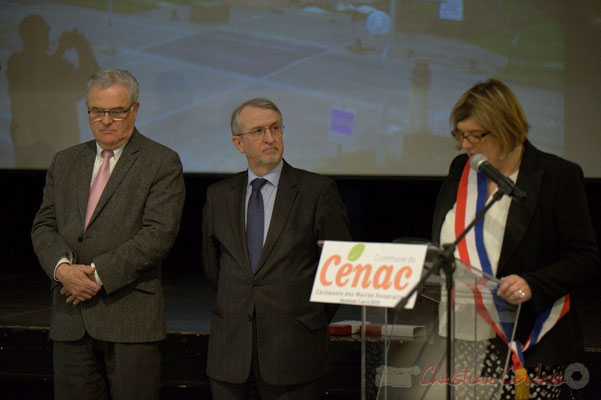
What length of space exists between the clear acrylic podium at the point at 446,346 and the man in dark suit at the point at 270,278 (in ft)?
1.78

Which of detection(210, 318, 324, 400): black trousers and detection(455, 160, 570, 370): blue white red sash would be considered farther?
detection(210, 318, 324, 400): black trousers

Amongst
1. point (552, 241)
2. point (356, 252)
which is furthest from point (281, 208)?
point (552, 241)

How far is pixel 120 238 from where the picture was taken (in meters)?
2.70

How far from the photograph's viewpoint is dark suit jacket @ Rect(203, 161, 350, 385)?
8.22 ft

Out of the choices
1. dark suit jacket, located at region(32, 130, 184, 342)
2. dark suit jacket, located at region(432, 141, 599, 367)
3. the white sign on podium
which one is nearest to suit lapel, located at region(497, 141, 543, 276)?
dark suit jacket, located at region(432, 141, 599, 367)

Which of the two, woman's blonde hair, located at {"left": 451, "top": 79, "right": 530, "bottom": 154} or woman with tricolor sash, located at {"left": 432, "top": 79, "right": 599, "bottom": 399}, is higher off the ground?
woman's blonde hair, located at {"left": 451, "top": 79, "right": 530, "bottom": 154}

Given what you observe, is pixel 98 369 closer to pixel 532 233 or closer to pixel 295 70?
pixel 532 233

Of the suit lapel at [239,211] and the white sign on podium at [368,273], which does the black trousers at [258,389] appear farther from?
the white sign on podium at [368,273]

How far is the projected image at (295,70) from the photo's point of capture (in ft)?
17.6

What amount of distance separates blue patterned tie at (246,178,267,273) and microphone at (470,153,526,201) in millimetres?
884

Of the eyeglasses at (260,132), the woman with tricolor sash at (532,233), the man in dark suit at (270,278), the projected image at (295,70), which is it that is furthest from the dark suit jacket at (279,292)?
the projected image at (295,70)

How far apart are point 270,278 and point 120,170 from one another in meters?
0.74

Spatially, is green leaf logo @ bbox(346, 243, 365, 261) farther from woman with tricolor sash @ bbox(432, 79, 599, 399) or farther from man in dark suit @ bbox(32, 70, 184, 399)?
man in dark suit @ bbox(32, 70, 184, 399)

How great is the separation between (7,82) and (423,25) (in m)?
3.39
